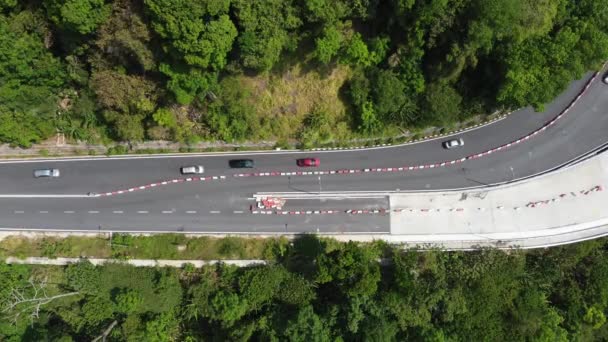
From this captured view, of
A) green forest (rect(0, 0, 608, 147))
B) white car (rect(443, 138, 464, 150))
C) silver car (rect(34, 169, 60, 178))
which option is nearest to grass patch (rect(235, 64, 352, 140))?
green forest (rect(0, 0, 608, 147))

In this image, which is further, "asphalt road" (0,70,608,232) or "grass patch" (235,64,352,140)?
"asphalt road" (0,70,608,232)

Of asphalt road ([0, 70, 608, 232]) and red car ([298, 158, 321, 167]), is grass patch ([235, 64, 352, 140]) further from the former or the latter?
asphalt road ([0, 70, 608, 232])

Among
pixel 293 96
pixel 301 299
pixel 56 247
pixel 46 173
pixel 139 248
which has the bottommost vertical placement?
pixel 301 299

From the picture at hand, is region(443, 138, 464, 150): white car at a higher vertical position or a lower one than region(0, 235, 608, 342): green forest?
higher

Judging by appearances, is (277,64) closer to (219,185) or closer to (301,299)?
(219,185)

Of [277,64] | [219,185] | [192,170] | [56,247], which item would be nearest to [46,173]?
[56,247]

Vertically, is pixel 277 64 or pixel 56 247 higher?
pixel 277 64

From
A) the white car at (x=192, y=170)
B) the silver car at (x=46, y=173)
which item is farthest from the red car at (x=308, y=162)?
the silver car at (x=46, y=173)
